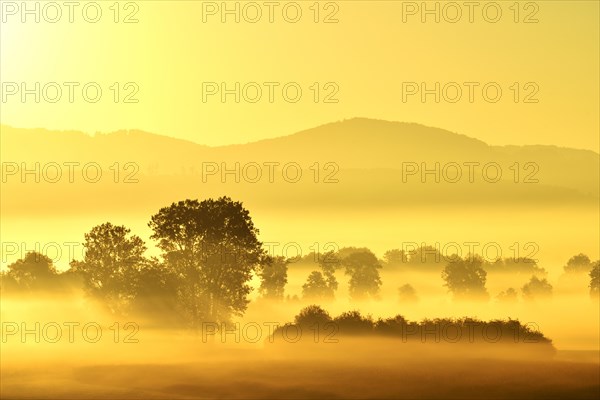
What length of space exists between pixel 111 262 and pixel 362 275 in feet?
231

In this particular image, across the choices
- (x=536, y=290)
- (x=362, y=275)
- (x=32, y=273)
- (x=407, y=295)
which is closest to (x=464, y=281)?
(x=407, y=295)

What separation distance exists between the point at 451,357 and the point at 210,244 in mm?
36226

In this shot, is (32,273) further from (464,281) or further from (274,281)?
(464,281)

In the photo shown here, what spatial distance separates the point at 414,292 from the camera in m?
179

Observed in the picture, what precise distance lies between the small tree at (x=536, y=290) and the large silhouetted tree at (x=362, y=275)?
23.5 meters

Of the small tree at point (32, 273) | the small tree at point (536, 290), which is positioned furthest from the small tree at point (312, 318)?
the small tree at point (536, 290)

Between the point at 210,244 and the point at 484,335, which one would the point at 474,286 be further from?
the point at 484,335

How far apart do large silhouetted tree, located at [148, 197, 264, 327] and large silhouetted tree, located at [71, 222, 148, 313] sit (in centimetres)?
566

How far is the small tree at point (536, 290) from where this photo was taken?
180500 millimetres

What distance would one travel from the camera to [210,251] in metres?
108

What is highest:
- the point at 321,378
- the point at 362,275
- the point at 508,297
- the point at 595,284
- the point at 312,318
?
the point at 362,275

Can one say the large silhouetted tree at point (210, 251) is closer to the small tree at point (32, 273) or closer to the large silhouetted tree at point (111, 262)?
the large silhouetted tree at point (111, 262)

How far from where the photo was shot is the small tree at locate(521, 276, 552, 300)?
18050 centimetres

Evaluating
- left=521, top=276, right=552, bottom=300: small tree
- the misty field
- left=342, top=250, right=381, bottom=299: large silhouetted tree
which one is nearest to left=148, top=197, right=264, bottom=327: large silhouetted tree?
the misty field
